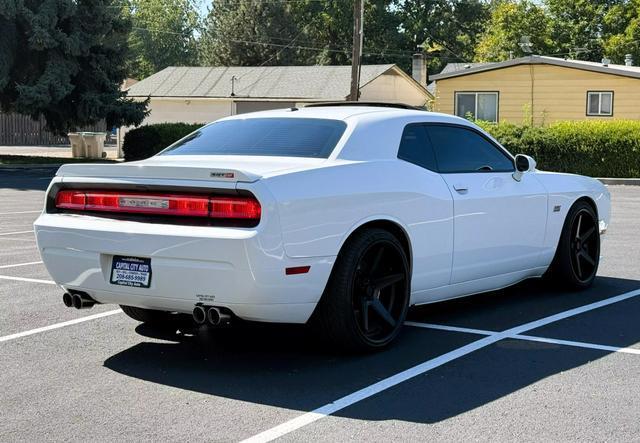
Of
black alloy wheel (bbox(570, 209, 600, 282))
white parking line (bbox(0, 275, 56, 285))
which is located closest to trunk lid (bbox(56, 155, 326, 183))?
white parking line (bbox(0, 275, 56, 285))

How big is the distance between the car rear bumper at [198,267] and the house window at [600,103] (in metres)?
29.5

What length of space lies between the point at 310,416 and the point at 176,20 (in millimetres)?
119908

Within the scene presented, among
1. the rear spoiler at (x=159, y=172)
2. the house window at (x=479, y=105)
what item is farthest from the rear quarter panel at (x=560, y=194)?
the house window at (x=479, y=105)

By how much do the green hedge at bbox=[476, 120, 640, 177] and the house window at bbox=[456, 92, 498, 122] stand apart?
6.96m

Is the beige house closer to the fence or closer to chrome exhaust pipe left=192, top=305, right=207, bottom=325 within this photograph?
the fence

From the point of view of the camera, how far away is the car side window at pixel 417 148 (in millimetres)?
6883

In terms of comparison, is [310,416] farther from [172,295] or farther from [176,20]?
[176,20]

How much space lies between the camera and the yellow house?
3312cm

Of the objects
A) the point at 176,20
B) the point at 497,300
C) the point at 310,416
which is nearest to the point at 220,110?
the point at 497,300

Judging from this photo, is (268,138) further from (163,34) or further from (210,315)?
(163,34)

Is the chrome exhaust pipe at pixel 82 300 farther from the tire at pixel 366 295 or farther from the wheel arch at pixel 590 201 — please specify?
the wheel arch at pixel 590 201

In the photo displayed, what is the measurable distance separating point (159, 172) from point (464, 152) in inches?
104

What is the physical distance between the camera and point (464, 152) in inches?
294

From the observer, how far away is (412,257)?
6.60 m
